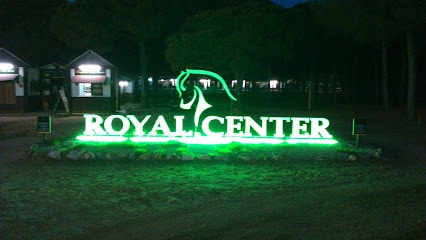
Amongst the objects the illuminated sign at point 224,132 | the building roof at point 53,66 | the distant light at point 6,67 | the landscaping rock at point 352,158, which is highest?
the building roof at point 53,66

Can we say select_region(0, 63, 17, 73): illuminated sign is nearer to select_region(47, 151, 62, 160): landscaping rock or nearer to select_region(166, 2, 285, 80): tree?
select_region(166, 2, 285, 80): tree

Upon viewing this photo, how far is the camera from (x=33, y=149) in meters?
15.1

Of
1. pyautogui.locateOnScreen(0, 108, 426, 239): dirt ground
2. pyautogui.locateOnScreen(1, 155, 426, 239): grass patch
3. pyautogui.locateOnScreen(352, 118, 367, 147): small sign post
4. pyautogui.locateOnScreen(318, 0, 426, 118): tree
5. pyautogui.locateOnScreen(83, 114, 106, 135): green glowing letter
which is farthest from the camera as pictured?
pyautogui.locateOnScreen(318, 0, 426, 118): tree

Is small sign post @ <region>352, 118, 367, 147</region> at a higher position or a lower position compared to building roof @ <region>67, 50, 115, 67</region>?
lower

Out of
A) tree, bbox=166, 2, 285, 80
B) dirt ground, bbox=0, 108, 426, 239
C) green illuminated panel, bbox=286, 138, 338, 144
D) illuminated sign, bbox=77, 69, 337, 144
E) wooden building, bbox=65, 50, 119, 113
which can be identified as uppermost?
tree, bbox=166, 2, 285, 80

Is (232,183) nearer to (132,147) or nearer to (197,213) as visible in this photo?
(197,213)

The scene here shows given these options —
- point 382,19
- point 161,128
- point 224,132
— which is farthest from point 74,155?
point 382,19

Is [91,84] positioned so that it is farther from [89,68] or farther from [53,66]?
[53,66]

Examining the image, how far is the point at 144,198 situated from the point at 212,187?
1.66 metres

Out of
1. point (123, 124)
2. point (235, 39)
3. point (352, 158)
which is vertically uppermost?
point (235, 39)

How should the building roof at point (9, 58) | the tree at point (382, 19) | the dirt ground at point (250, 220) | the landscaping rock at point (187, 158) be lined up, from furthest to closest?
1. the building roof at point (9, 58)
2. the tree at point (382, 19)
3. the landscaping rock at point (187, 158)
4. the dirt ground at point (250, 220)

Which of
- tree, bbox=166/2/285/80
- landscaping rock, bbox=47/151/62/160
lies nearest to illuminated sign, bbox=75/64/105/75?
tree, bbox=166/2/285/80

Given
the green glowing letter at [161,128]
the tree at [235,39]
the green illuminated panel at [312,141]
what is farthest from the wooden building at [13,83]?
the green illuminated panel at [312,141]

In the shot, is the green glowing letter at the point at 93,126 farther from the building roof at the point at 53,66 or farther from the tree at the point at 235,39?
the building roof at the point at 53,66
